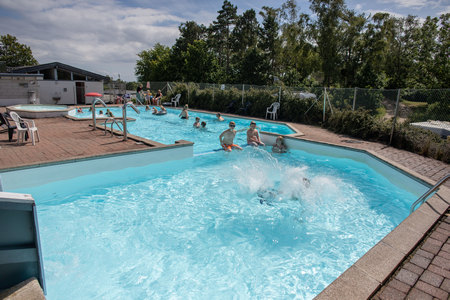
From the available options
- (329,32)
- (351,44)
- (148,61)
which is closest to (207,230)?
(329,32)

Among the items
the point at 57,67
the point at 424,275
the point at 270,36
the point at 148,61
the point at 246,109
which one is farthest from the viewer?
the point at 148,61

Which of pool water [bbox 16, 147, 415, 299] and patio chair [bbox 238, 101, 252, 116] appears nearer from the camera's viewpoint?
pool water [bbox 16, 147, 415, 299]

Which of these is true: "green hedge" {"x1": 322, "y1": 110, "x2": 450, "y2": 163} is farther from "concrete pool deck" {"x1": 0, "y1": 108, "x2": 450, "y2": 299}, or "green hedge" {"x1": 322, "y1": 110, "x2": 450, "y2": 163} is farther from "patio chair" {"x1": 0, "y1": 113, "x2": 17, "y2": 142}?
"patio chair" {"x1": 0, "y1": 113, "x2": 17, "y2": 142}

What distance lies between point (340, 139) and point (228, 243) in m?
7.70

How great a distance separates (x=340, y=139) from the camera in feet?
34.4

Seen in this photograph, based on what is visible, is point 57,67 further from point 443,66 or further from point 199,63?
point 443,66

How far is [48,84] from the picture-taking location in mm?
21562

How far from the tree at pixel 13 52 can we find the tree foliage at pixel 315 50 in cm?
1832

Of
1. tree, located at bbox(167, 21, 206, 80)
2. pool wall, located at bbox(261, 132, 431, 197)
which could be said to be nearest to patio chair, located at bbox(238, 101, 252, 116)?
pool wall, located at bbox(261, 132, 431, 197)

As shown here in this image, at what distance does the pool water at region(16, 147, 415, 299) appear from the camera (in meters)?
3.69

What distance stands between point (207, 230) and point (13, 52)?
5563cm

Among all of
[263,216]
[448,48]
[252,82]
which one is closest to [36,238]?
[263,216]

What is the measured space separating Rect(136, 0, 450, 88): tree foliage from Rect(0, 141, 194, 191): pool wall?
1907 cm

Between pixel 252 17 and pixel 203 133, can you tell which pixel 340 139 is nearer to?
pixel 203 133
